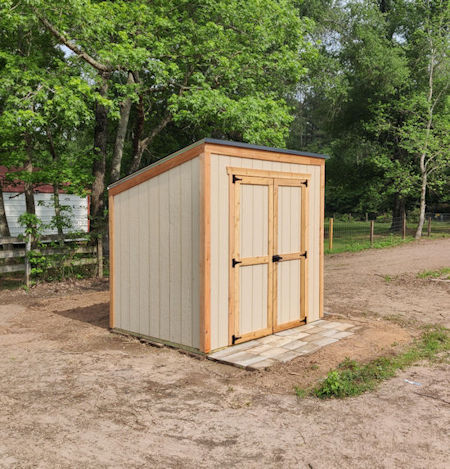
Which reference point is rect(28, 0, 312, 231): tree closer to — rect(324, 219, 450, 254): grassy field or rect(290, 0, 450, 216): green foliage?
rect(324, 219, 450, 254): grassy field

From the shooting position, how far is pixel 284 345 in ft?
21.0

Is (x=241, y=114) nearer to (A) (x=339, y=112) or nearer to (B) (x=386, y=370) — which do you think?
(B) (x=386, y=370)

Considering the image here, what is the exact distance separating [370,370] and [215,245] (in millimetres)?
2245

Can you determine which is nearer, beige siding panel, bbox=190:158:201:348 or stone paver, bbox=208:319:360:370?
stone paver, bbox=208:319:360:370

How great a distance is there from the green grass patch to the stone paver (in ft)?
17.6

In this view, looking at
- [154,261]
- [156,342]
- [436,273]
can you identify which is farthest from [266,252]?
[436,273]

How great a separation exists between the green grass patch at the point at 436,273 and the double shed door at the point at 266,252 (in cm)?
579

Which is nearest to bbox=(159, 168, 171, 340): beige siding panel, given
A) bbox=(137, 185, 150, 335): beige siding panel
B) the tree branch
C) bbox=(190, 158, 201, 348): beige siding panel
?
bbox=(137, 185, 150, 335): beige siding panel

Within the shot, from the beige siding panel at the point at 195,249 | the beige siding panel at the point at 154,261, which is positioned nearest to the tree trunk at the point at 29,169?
the beige siding panel at the point at 154,261

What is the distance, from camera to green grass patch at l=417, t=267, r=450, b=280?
39.4ft

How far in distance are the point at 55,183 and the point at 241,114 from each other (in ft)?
14.9

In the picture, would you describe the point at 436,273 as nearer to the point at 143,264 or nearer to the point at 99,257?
the point at 99,257

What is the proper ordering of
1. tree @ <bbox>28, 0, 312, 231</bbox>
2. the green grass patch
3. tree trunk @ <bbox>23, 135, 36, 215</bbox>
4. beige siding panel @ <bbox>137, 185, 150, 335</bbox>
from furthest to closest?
the green grass patch
tree trunk @ <bbox>23, 135, 36, 215</bbox>
tree @ <bbox>28, 0, 312, 231</bbox>
beige siding panel @ <bbox>137, 185, 150, 335</bbox>

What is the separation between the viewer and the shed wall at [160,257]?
20.2 ft
